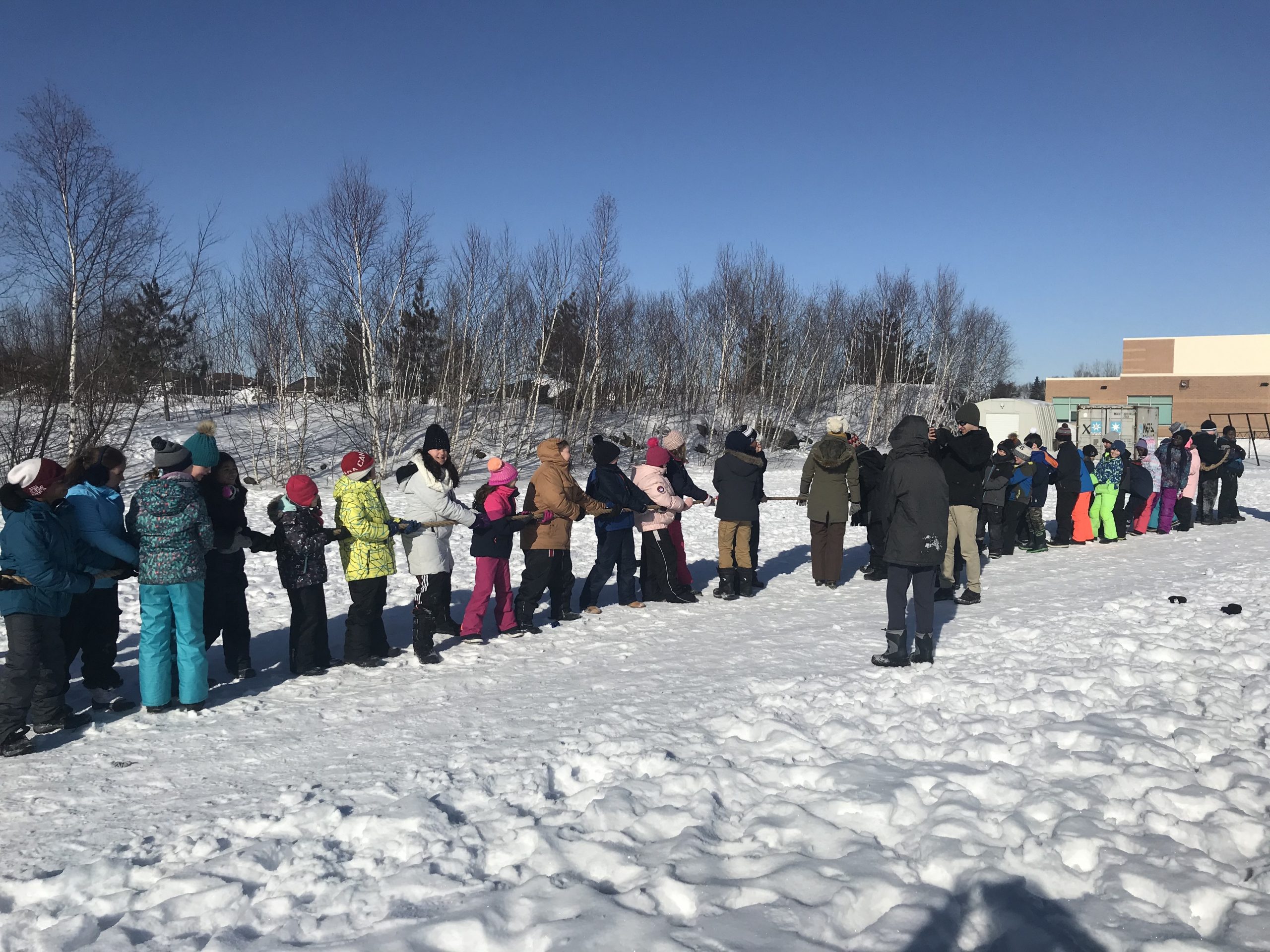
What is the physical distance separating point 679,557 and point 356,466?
161 inches

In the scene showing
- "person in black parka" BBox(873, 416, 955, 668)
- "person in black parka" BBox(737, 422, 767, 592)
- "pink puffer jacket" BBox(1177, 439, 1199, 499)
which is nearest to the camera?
"person in black parka" BBox(873, 416, 955, 668)

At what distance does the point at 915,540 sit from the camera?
6.44m

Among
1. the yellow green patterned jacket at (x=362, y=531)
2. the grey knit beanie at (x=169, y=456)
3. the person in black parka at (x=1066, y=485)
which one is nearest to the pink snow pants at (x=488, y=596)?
the yellow green patterned jacket at (x=362, y=531)

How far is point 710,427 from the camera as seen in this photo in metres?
39.5

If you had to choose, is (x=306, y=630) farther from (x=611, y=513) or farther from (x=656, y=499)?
(x=656, y=499)

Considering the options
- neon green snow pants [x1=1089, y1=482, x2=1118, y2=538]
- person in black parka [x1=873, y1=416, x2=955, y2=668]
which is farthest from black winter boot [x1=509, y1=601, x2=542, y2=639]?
neon green snow pants [x1=1089, y1=482, x2=1118, y2=538]

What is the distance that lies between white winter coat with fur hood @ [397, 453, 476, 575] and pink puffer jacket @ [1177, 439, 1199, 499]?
43.4ft

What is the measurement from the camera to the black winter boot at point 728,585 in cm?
954

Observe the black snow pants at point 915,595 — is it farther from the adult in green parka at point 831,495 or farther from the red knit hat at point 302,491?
the red knit hat at point 302,491

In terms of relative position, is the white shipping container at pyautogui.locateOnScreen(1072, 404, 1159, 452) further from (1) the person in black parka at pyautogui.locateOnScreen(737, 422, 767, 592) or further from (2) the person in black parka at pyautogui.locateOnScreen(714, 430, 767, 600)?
(2) the person in black parka at pyautogui.locateOnScreen(714, 430, 767, 600)

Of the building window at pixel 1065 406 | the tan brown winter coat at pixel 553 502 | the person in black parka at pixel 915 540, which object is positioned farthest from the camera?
the building window at pixel 1065 406

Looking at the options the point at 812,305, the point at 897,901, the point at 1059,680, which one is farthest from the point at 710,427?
the point at 897,901

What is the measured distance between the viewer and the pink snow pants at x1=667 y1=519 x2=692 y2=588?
30.6ft

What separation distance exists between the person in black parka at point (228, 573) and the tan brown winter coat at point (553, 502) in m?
2.40
